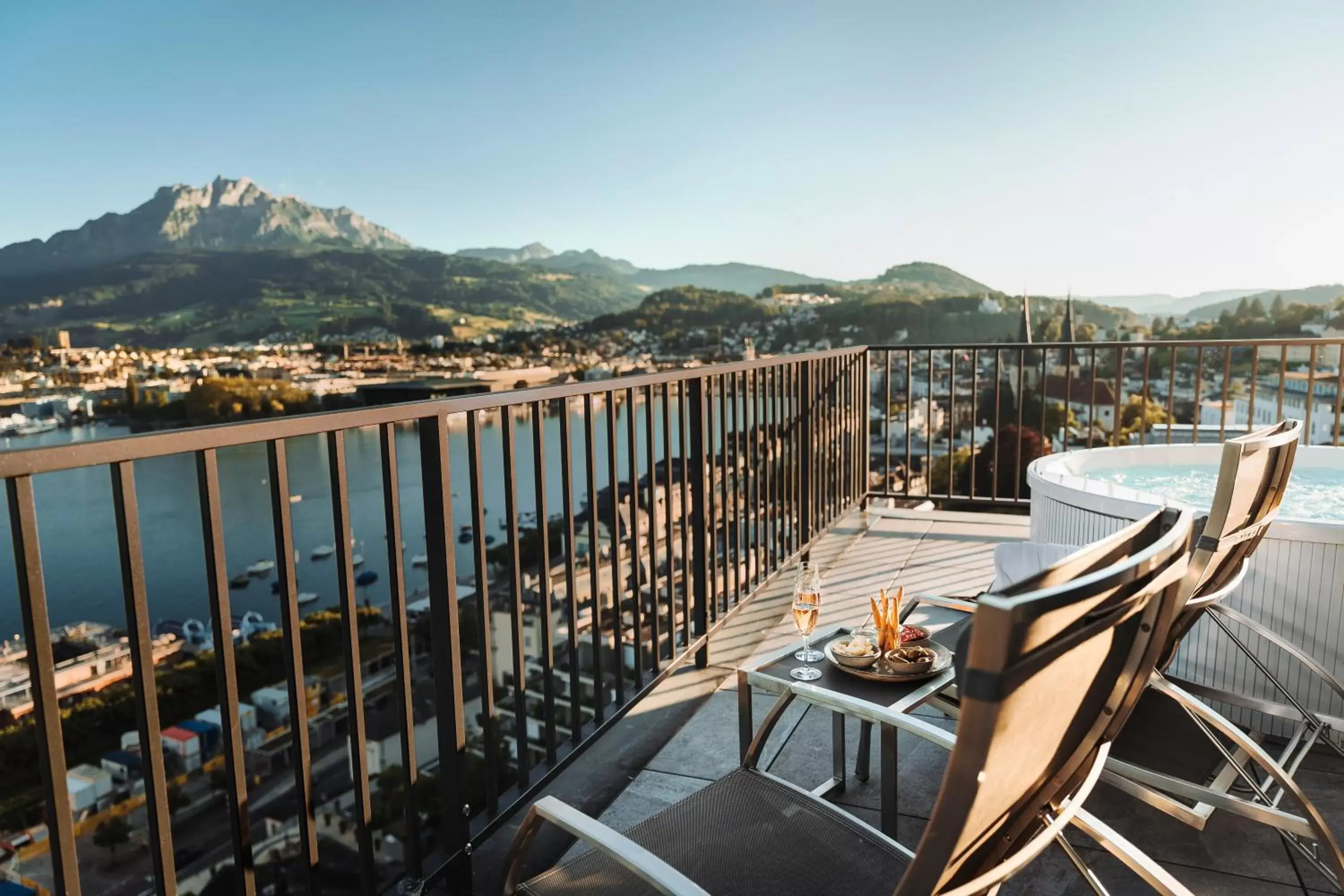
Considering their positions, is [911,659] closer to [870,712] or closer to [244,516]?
[870,712]

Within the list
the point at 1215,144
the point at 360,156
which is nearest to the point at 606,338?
the point at 1215,144

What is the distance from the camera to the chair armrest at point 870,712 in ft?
4.74

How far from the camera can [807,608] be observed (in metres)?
1.96

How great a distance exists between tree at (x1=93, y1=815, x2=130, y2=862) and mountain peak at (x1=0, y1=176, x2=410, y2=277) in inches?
951

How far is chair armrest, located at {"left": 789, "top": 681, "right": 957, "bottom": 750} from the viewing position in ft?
4.74

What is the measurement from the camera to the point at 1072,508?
9.82ft

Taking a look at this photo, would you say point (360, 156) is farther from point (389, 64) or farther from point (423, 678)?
point (423, 678)

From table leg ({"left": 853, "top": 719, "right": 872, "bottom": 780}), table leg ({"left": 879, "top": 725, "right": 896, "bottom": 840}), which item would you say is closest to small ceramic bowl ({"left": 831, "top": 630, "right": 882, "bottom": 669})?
table leg ({"left": 879, "top": 725, "right": 896, "bottom": 840})

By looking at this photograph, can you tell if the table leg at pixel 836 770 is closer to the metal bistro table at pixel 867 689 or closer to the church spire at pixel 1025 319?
the metal bistro table at pixel 867 689

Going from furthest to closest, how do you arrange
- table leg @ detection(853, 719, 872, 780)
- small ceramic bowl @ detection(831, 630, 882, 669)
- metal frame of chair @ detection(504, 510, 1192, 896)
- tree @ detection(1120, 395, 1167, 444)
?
tree @ detection(1120, 395, 1167, 444) → table leg @ detection(853, 719, 872, 780) → small ceramic bowl @ detection(831, 630, 882, 669) → metal frame of chair @ detection(504, 510, 1192, 896)

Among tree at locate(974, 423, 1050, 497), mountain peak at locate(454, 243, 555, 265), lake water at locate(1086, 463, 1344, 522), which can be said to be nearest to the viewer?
lake water at locate(1086, 463, 1344, 522)

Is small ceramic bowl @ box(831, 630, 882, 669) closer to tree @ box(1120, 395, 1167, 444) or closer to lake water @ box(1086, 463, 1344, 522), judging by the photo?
lake water @ box(1086, 463, 1344, 522)

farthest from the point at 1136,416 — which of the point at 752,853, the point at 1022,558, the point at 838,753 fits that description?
the point at 752,853

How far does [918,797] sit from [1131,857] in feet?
3.32
